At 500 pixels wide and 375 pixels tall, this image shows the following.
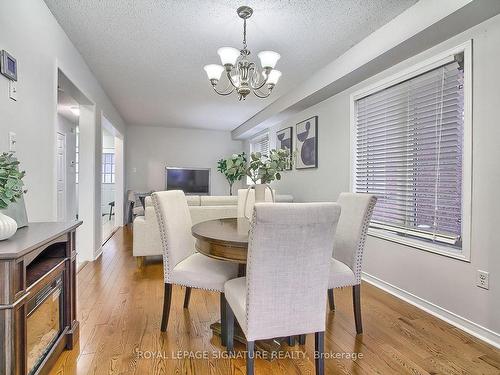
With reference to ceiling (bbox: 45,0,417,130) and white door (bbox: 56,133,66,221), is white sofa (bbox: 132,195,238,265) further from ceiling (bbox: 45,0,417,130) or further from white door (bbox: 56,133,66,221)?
white door (bbox: 56,133,66,221)

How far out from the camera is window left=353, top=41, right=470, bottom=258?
2209 millimetres

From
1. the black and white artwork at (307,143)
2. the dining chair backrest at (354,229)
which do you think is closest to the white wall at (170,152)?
the black and white artwork at (307,143)

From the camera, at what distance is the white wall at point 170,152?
23.6 ft

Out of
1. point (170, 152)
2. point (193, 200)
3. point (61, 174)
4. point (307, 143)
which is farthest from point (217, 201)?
point (170, 152)

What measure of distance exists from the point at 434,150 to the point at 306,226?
70.8 inches

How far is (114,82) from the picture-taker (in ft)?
12.9

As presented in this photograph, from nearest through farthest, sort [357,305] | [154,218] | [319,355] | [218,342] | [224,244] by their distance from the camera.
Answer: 1. [319,355]
2. [224,244]
3. [218,342]
4. [357,305]
5. [154,218]

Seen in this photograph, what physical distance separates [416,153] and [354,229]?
110 centimetres

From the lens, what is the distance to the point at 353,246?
2006 millimetres

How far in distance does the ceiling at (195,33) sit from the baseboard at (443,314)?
232cm

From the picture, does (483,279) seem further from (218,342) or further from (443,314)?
(218,342)

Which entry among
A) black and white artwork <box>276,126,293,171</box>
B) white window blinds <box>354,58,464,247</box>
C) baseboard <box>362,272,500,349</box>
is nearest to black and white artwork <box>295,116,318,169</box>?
black and white artwork <box>276,126,293,171</box>

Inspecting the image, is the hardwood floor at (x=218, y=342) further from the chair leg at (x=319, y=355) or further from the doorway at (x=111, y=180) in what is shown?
the doorway at (x=111, y=180)

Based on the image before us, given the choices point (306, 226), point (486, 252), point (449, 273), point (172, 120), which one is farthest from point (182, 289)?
point (172, 120)
